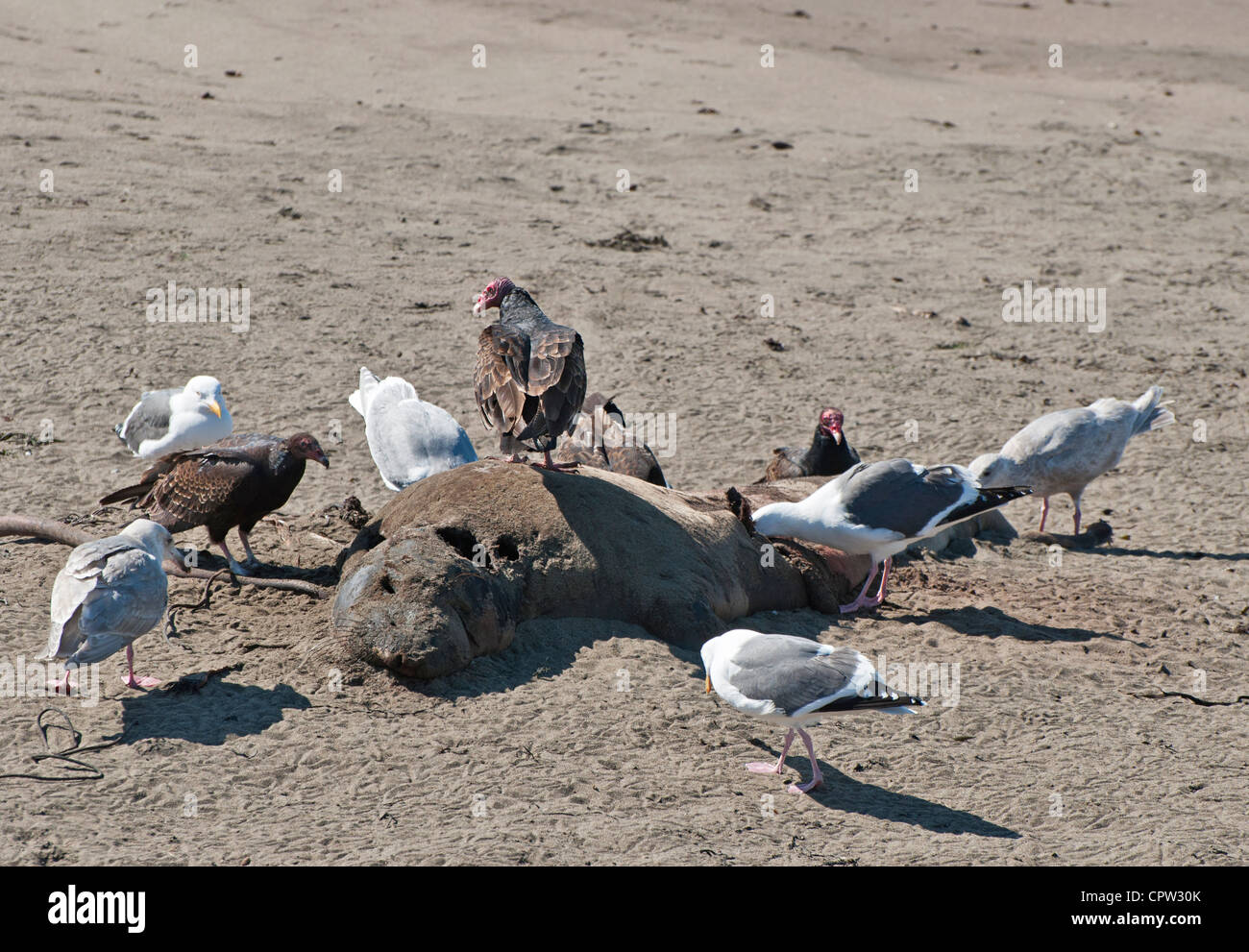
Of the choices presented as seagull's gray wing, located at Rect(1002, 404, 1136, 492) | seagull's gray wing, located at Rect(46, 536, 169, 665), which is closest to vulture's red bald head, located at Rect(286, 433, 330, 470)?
seagull's gray wing, located at Rect(46, 536, 169, 665)

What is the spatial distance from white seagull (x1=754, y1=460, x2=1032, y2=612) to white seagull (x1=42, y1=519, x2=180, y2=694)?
10.0ft

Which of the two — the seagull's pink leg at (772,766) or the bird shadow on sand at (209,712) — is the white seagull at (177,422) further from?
the seagull's pink leg at (772,766)

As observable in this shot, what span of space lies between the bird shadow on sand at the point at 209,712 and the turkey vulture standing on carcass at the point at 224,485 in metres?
1.20

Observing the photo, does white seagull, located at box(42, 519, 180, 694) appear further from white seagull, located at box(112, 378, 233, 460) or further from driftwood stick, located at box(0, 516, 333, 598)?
white seagull, located at box(112, 378, 233, 460)

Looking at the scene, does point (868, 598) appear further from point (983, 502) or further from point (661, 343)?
point (661, 343)

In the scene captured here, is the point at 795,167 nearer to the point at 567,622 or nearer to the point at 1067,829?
the point at 567,622

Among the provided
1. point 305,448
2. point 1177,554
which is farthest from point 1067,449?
point 305,448

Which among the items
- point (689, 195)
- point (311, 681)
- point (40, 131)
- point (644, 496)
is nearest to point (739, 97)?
point (689, 195)

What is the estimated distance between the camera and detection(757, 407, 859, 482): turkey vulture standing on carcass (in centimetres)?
774

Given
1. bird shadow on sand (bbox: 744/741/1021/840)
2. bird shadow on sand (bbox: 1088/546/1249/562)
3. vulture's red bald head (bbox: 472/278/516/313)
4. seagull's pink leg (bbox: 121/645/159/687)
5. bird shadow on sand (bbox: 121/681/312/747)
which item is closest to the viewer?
bird shadow on sand (bbox: 744/741/1021/840)

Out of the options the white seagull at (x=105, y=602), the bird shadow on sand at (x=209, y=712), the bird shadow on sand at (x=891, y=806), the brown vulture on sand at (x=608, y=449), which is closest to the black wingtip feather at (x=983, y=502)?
the brown vulture on sand at (x=608, y=449)

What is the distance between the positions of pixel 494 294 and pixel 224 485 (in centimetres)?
193

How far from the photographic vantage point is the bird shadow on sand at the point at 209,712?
15.7ft

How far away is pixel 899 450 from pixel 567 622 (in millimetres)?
3751
